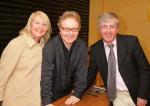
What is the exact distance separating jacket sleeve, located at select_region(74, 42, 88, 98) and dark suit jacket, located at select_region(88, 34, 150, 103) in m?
0.28

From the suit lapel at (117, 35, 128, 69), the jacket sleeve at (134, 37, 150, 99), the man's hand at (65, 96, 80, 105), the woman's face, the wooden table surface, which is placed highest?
the woman's face

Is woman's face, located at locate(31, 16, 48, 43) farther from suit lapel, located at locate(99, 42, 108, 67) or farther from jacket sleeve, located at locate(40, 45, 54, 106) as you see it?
suit lapel, located at locate(99, 42, 108, 67)

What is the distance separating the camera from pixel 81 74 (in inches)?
98.7

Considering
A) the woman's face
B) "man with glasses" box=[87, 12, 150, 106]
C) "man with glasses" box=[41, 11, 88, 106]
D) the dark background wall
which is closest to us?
"man with glasses" box=[41, 11, 88, 106]

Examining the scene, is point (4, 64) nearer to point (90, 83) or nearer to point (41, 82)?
point (41, 82)

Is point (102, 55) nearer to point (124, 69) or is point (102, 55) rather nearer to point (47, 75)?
point (124, 69)

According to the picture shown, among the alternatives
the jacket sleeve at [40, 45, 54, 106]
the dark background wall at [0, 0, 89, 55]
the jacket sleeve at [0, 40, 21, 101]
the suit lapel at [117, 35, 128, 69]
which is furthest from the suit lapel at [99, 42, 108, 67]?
the dark background wall at [0, 0, 89, 55]

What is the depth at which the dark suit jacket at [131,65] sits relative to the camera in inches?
105

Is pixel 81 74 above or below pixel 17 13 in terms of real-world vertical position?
below

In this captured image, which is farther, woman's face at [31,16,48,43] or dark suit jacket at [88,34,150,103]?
dark suit jacket at [88,34,150,103]

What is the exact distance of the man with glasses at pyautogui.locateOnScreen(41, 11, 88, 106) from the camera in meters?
2.33

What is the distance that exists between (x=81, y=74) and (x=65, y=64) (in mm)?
199

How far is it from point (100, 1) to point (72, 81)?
309cm

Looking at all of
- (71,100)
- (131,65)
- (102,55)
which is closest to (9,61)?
(71,100)
